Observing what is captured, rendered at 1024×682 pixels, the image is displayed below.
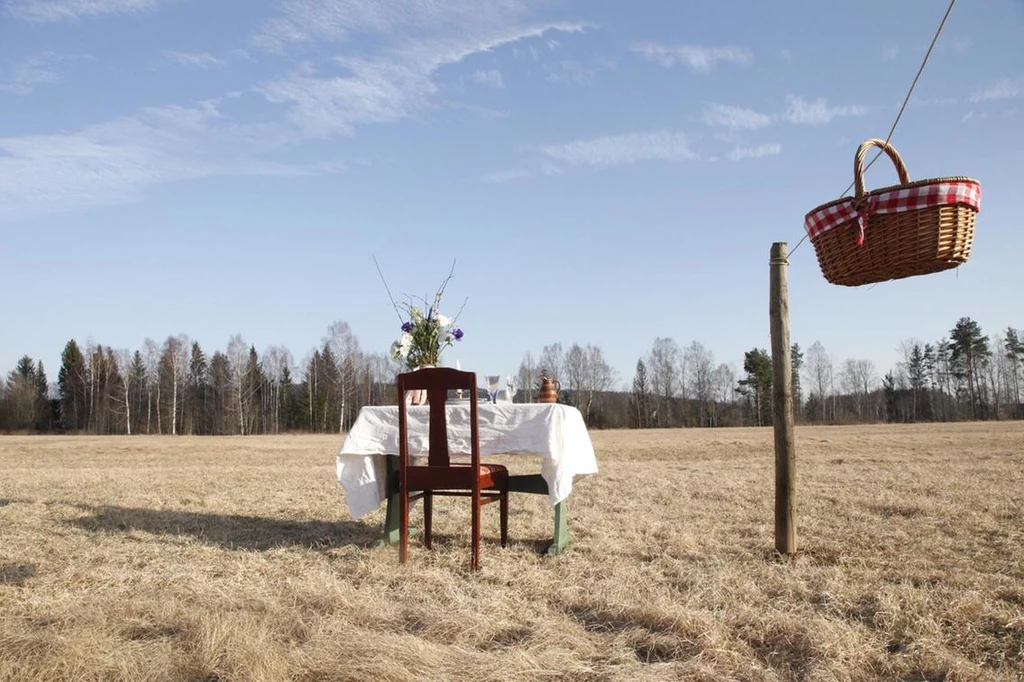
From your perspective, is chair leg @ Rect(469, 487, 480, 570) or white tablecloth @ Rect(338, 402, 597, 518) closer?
chair leg @ Rect(469, 487, 480, 570)

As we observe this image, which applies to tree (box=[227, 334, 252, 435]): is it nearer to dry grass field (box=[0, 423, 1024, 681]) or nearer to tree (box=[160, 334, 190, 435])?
tree (box=[160, 334, 190, 435])

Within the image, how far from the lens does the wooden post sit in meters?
5.18

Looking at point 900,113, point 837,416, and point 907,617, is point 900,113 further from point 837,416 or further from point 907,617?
point 837,416

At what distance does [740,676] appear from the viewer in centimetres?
279

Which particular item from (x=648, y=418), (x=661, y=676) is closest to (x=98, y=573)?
(x=661, y=676)

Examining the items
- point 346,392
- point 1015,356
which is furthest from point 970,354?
point 346,392

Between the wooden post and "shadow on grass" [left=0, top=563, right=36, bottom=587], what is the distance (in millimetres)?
4970

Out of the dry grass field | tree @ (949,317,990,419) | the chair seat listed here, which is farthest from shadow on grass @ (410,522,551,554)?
tree @ (949,317,990,419)

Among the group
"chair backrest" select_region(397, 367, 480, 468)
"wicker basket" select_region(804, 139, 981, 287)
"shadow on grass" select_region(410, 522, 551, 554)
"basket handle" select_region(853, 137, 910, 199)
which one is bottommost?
"shadow on grass" select_region(410, 522, 551, 554)

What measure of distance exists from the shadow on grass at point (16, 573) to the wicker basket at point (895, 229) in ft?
16.8

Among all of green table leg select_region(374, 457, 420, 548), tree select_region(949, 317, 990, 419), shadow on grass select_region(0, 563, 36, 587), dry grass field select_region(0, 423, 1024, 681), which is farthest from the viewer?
tree select_region(949, 317, 990, 419)

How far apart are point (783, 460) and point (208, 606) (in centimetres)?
386

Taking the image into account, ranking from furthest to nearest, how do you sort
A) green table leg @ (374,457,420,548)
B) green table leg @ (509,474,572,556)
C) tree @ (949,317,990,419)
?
tree @ (949,317,990,419)
green table leg @ (374,457,420,548)
green table leg @ (509,474,572,556)

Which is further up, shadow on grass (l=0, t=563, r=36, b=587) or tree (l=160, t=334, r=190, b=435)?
tree (l=160, t=334, r=190, b=435)
